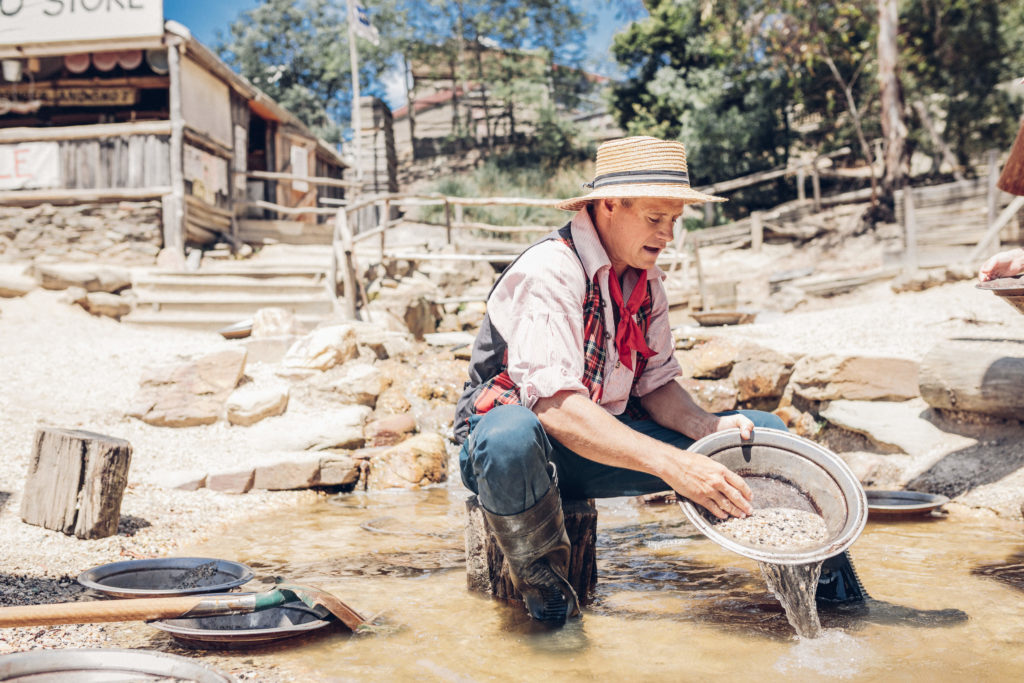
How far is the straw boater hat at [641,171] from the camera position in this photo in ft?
7.47

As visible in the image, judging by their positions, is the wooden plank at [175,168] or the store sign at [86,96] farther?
the store sign at [86,96]

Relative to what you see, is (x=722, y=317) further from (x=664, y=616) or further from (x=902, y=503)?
(x=664, y=616)

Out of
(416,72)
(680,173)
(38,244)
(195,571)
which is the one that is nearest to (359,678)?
(195,571)

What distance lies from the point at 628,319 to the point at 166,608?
149 centimetres

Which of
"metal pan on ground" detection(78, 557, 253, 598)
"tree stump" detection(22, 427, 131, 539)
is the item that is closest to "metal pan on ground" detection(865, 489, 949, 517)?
"metal pan on ground" detection(78, 557, 253, 598)

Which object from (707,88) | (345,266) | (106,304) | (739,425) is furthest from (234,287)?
(707,88)

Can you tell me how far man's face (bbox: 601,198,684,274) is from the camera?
2.31 meters

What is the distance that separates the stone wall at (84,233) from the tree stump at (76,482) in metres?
9.36

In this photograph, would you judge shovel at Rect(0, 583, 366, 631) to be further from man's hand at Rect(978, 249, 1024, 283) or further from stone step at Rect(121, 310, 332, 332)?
stone step at Rect(121, 310, 332, 332)

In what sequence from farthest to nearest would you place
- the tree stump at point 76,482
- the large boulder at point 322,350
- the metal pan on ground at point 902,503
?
1. the large boulder at point 322,350
2. the metal pan on ground at point 902,503
3. the tree stump at point 76,482

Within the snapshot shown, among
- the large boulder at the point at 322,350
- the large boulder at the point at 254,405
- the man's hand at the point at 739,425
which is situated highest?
the large boulder at the point at 322,350

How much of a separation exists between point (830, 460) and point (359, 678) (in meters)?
1.40

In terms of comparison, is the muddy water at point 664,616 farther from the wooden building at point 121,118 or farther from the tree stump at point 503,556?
the wooden building at point 121,118

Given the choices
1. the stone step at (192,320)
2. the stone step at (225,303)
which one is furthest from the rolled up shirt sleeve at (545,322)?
the stone step at (225,303)
